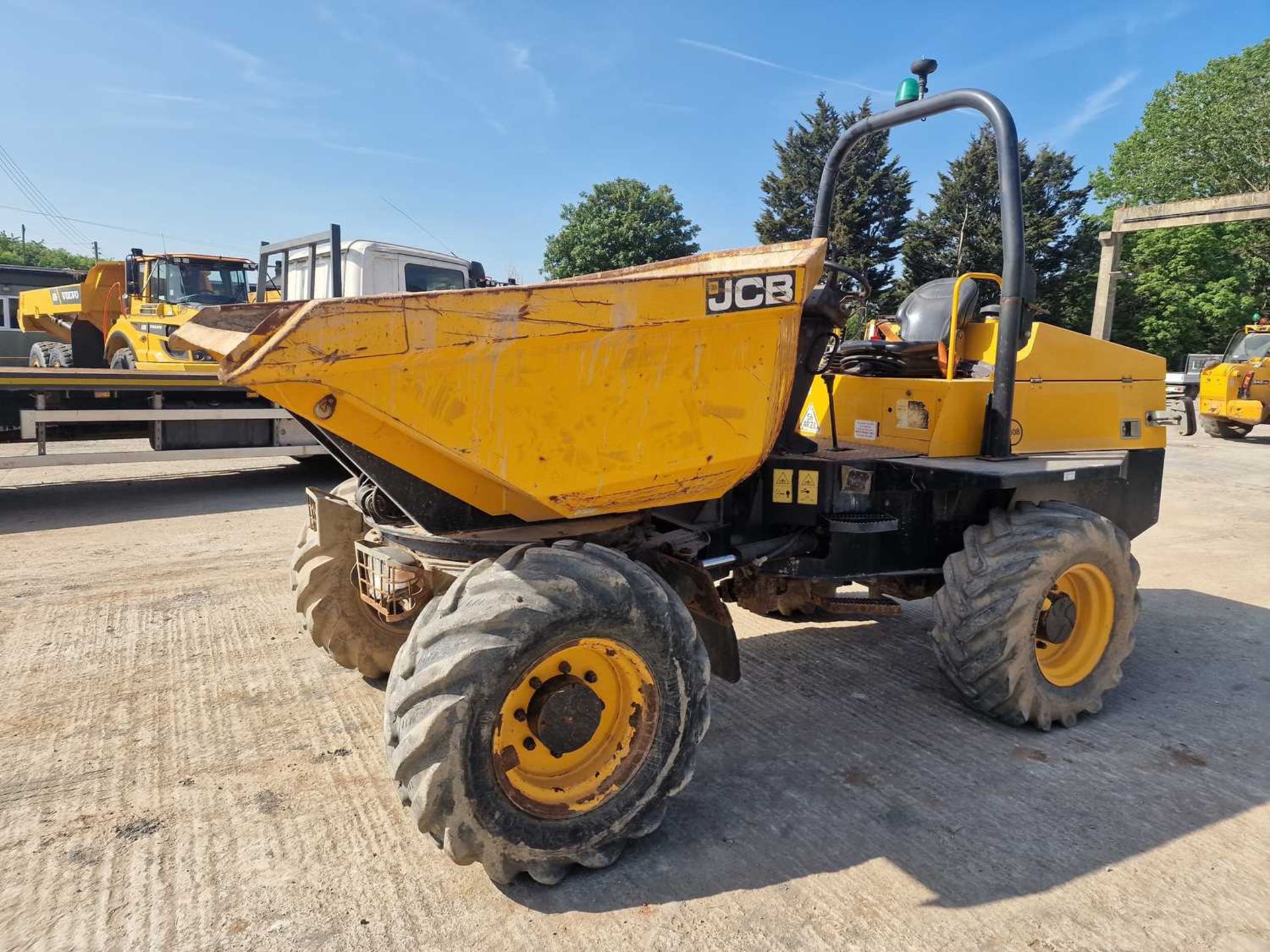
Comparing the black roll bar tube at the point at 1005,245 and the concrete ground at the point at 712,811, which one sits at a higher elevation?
the black roll bar tube at the point at 1005,245

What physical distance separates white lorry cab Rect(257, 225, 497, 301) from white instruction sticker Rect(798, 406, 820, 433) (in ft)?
21.9

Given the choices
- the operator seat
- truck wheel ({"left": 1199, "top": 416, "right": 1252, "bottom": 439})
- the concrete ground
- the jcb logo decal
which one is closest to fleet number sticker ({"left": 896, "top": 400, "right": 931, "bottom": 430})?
the operator seat

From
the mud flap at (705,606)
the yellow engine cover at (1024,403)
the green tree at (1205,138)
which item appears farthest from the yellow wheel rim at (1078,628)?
the green tree at (1205,138)

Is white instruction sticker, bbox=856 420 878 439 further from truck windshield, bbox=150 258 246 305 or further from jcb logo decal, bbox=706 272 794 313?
truck windshield, bbox=150 258 246 305

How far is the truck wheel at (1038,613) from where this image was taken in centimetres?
345

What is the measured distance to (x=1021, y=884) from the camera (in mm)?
2570

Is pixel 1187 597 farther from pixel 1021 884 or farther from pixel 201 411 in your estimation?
pixel 201 411

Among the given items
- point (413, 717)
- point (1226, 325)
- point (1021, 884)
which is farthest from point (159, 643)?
point (1226, 325)

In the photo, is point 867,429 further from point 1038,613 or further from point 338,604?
point 338,604

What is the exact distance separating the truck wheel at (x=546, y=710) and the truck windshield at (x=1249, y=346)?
19564mm

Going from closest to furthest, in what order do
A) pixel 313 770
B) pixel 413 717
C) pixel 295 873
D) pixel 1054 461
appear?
pixel 413 717 → pixel 295 873 → pixel 313 770 → pixel 1054 461

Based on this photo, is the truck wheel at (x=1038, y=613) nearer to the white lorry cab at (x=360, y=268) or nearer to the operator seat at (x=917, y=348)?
the operator seat at (x=917, y=348)

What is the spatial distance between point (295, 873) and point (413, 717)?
28.5 inches

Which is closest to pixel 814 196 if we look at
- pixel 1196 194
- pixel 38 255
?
pixel 1196 194
